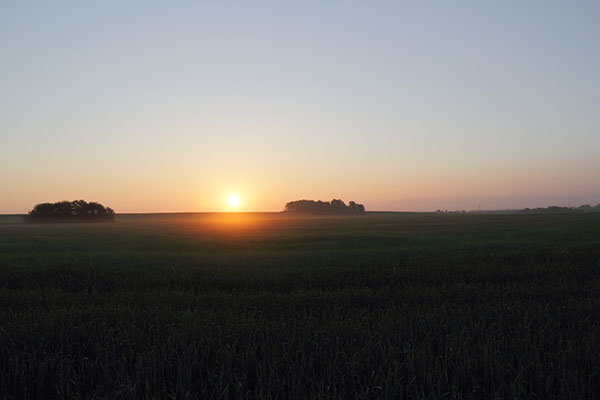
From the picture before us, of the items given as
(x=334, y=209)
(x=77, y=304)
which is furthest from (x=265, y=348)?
(x=334, y=209)

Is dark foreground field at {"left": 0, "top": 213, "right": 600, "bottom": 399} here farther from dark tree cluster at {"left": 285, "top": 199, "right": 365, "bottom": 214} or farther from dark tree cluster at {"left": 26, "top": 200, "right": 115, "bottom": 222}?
dark tree cluster at {"left": 285, "top": 199, "right": 365, "bottom": 214}

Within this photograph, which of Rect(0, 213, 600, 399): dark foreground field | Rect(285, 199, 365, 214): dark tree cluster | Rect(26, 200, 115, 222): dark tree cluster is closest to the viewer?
Rect(0, 213, 600, 399): dark foreground field

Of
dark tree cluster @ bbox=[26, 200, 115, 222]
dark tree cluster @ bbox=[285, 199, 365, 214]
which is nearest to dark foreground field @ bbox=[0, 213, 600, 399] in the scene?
dark tree cluster @ bbox=[26, 200, 115, 222]

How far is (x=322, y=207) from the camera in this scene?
595ft

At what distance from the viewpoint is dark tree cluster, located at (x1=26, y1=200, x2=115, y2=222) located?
9581 cm

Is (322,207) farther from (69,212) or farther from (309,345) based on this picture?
(309,345)

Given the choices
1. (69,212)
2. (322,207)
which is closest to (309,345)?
(69,212)

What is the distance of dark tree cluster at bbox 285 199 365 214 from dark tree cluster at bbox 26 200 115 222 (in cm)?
10005

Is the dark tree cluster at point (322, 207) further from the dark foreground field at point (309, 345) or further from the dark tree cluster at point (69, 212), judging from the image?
the dark foreground field at point (309, 345)

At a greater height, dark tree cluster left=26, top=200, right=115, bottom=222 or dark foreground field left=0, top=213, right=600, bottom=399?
dark tree cluster left=26, top=200, right=115, bottom=222

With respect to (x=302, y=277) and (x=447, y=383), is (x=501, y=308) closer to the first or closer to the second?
(x=447, y=383)

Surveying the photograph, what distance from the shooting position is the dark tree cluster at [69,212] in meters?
95.8

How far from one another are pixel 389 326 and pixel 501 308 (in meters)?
2.55

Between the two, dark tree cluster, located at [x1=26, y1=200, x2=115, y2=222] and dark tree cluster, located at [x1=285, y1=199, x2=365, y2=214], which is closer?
dark tree cluster, located at [x1=26, y1=200, x2=115, y2=222]
